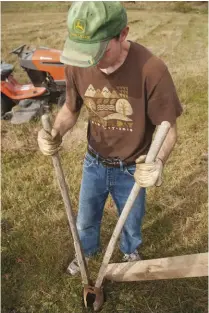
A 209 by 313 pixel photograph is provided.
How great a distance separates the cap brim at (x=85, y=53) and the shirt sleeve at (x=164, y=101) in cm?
35

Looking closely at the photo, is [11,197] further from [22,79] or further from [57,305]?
[22,79]

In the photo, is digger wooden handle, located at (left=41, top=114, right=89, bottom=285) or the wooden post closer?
digger wooden handle, located at (left=41, top=114, right=89, bottom=285)

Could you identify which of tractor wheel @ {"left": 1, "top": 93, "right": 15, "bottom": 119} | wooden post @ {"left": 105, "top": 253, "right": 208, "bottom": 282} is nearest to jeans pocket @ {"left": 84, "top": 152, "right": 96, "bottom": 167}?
wooden post @ {"left": 105, "top": 253, "right": 208, "bottom": 282}

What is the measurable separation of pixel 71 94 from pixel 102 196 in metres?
0.72

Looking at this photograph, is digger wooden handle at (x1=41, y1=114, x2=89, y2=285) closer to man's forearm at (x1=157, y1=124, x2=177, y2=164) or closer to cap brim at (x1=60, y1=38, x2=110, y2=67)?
cap brim at (x1=60, y1=38, x2=110, y2=67)

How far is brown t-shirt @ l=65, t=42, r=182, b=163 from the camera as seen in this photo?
1844 mm

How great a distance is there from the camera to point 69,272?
9.34ft

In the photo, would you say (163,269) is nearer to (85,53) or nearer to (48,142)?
(48,142)

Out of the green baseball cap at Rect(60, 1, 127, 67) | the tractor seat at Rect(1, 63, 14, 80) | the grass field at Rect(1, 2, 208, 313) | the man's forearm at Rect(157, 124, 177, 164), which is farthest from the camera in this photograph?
the tractor seat at Rect(1, 63, 14, 80)

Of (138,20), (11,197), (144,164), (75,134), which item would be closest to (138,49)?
(144,164)

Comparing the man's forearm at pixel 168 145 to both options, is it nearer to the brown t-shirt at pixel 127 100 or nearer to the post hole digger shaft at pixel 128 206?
the brown t-shirt at pixel 127 100

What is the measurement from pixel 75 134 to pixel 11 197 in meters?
1.54

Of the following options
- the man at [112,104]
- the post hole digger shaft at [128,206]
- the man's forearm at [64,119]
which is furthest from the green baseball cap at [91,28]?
the man's forearm at [64,119]

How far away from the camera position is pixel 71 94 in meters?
2.16
